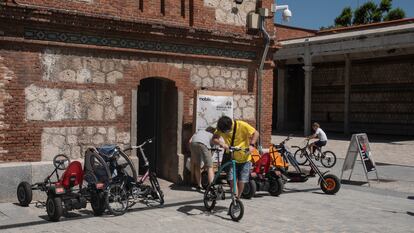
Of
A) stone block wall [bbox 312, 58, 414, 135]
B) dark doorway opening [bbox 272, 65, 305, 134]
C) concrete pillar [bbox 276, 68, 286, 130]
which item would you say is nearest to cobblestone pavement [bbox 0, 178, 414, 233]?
stone block wall [bbox 312, 58, 414, 135]

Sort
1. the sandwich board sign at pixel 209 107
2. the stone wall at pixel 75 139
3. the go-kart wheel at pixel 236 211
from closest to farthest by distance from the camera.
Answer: the go-kart wheel at pixel 236 211
the stone wall at pixel 75 139
the sandwich board sign at pixel 209 107

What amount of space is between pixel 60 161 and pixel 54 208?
154 cm

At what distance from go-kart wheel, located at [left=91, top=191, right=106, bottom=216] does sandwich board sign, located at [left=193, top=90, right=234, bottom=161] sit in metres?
3.94

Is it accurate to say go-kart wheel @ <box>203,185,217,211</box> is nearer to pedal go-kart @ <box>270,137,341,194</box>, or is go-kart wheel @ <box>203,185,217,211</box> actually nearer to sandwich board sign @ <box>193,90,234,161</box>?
pedal go-kart @ <box>270,137,341,194</box>

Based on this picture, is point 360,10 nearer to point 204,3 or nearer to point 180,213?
point 204,3

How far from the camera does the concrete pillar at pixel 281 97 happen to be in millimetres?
33656

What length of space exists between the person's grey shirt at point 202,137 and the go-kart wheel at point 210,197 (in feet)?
7.58

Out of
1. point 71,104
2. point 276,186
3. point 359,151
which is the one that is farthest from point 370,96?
point 71,104

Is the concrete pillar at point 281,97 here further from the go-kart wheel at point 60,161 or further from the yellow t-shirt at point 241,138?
the yellow t-shirt at point 241,138

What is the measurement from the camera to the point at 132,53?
11352 millimetres

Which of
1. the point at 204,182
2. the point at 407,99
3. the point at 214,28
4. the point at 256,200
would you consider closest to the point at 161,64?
the point at 214,28

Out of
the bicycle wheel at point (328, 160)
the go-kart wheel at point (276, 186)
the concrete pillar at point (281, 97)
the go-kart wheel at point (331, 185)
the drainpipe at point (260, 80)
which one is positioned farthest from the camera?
the concrete pillar at point (281, 97)

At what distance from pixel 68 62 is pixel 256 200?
4665mm

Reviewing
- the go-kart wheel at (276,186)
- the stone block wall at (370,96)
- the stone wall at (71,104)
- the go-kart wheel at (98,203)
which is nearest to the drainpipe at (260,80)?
the go-kart wheel at (276,186)
